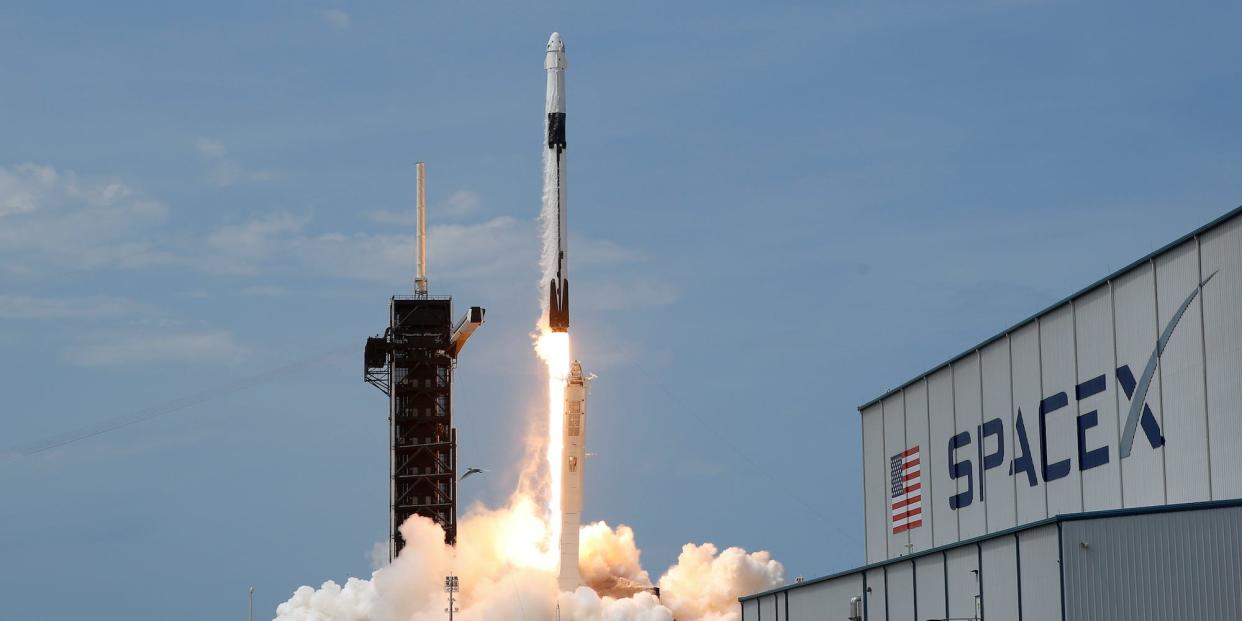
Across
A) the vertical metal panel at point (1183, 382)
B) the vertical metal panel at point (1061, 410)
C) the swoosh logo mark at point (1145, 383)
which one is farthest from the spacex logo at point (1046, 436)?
the vertical metal panel at point (1183, 382)

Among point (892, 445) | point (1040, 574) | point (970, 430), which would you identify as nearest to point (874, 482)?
point (892, 445)

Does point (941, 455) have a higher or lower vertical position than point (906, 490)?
higher

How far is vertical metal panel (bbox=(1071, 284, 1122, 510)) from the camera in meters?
46.5

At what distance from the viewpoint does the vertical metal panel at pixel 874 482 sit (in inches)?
2598

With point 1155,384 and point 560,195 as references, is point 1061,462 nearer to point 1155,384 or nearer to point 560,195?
point 1155,384

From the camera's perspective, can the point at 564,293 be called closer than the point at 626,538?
Yes

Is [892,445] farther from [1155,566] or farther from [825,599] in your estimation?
[1155,566]

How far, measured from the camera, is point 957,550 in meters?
43.8

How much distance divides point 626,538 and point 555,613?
1121 centimetres

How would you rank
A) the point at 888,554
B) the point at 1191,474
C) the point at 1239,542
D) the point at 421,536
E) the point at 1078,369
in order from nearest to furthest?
the point at 1239,542 < the point at 1191,474 < the point at 1078,369 < the point at 888,554 < the point at 421,536

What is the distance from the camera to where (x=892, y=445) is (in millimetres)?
65000

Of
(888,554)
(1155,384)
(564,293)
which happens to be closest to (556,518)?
(564,293)

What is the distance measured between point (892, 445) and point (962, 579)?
21643mm

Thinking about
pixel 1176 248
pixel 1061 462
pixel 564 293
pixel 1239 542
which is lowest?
pixel 1239 542
